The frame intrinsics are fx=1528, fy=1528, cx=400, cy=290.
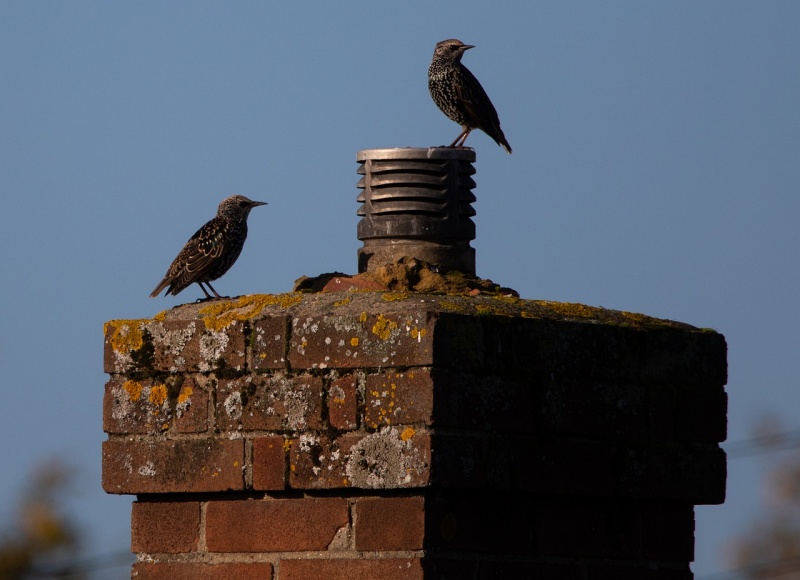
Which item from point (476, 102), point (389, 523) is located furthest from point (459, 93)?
point (389, 523)

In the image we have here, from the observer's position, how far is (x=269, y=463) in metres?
2.77

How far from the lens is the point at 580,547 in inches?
111

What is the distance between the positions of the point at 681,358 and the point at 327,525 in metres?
0.80

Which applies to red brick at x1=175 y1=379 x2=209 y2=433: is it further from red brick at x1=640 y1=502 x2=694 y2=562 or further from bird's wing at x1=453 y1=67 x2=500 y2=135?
bird's wing at x1=453 y1=67 x2=500 y2=135

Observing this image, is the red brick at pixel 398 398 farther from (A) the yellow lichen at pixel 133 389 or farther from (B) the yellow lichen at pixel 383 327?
(A) the yellow lichen at pixel 133 389

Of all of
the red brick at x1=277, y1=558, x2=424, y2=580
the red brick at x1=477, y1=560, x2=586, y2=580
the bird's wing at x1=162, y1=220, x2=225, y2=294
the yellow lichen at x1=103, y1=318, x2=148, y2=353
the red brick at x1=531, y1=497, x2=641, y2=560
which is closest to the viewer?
the red brick at x1=277, y1=558, x2=424, y2=580

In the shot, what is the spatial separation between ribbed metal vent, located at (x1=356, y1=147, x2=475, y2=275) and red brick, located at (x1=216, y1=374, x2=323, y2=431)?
0.47 m

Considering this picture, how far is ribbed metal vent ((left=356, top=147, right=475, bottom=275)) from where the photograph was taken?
10.4ft

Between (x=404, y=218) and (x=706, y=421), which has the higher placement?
(x=404, y=218)

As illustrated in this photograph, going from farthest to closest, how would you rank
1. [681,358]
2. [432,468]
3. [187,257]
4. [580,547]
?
[187,257]
[681,358]
[580,547]
[432,468]

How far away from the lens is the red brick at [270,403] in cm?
275

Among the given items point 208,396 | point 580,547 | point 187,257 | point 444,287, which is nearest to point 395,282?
point 444,287

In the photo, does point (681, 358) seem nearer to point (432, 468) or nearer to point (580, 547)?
point (580, 547)

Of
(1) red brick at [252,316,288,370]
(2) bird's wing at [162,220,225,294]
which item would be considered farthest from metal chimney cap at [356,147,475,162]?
(2) bird's wing at [162,220,225,294]
